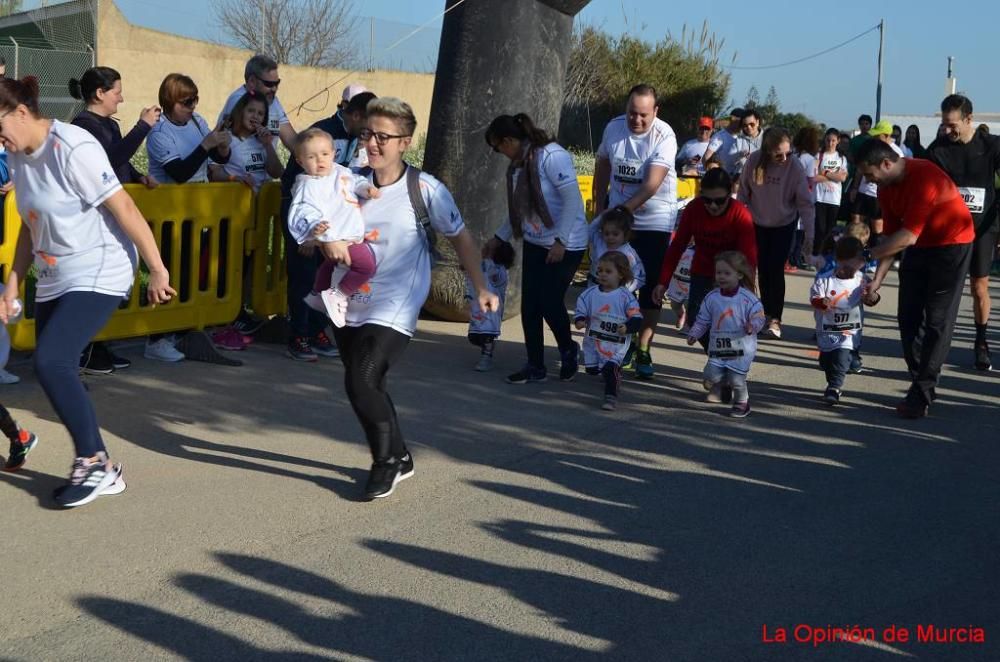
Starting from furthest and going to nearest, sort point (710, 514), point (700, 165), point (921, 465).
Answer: point (700, 165) → point (921, 465) → point (710, 514)

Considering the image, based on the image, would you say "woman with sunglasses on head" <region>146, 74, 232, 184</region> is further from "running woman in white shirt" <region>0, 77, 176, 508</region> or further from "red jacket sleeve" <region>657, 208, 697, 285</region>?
"red jacket sleeve" <region>657, 208, 697, 285</region>

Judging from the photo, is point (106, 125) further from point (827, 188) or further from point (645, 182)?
point (827, 188)

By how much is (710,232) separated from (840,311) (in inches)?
38.8

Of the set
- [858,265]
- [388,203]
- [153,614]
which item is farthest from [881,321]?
[153,614]

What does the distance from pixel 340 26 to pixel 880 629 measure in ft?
110

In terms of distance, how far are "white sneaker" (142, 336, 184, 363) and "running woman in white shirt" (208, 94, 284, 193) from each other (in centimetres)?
124

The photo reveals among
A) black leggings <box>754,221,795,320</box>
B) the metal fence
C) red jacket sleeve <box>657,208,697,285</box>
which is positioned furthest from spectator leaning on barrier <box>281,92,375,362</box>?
the metal fence

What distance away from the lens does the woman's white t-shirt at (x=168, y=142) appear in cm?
796

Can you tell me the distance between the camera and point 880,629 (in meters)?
4.27

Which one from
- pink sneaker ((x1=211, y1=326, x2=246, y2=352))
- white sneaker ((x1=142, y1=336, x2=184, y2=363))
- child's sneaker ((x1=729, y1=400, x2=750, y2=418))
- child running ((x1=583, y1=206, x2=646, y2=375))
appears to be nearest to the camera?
child's sneaker ((x1=729, y1=400, x2=750, y2=418))

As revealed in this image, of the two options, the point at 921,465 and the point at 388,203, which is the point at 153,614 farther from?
the point at 921,465

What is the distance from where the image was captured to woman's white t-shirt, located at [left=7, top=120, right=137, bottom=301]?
16.7 ft

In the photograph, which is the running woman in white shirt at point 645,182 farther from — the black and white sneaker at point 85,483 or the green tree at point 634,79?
the green tree at point 634,79

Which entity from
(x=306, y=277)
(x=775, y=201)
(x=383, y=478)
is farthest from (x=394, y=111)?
(x=775, y=201)
